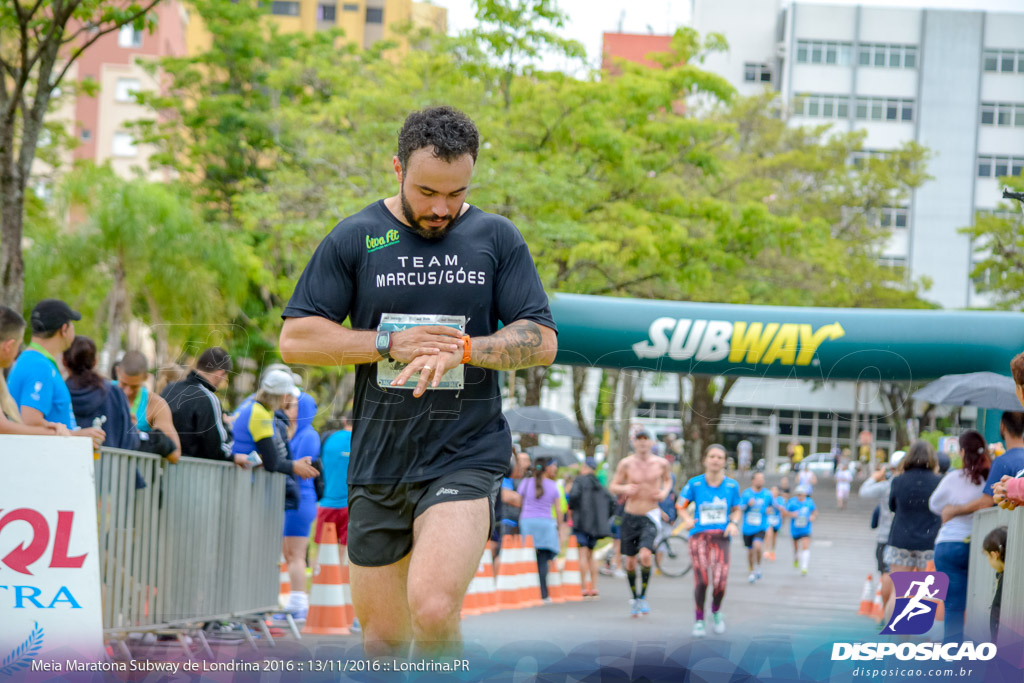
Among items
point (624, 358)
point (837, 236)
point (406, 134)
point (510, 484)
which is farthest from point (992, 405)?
point (837, 236)

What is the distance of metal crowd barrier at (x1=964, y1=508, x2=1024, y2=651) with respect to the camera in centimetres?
498

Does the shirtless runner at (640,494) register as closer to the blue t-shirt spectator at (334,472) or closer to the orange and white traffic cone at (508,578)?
the orange and white traffic cone at (508,578)

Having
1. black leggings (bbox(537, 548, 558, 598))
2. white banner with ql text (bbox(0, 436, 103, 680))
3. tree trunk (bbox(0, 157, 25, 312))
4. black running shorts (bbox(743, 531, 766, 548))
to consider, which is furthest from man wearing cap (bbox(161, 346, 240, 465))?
black running shorts (bbox(743, 531, 766, 548))

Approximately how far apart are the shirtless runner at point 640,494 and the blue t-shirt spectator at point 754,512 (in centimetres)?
392

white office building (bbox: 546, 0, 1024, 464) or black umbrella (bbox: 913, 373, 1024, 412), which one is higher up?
white office building (bbox: 546, 0, 1024, 464)

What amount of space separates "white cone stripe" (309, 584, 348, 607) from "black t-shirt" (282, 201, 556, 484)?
5.85m

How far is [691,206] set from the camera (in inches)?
886

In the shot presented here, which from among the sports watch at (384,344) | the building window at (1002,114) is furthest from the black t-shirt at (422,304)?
the building window at (1002,114)

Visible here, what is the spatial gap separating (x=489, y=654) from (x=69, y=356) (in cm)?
436

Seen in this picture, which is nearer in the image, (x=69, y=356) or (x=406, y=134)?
(x=406, y=134)

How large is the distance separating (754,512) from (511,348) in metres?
14.3

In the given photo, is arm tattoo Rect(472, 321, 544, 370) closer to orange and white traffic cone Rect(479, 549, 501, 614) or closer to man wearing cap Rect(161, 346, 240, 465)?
man wearing cap Rect(161, 346, 240, 465)

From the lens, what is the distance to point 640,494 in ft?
44.2

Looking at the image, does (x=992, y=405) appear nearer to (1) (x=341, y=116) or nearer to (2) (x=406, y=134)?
(2) (x=406, y=134)
